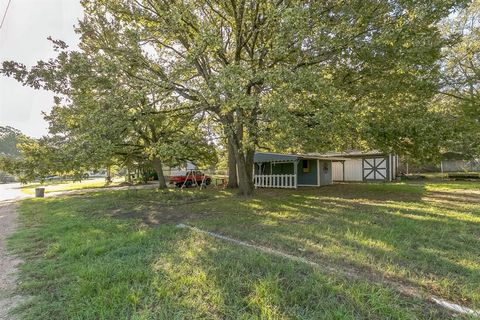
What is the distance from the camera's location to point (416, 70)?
332 inches

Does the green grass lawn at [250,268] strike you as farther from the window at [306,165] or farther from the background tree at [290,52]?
the window at [306,165]

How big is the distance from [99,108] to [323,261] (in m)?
7.33

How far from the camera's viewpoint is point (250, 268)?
3523 millimetres

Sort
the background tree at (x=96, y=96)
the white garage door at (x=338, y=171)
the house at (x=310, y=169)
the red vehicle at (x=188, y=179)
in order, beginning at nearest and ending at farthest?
the background tree at (x=96, y=96) < the house at (x=310, y=169) < the red vehicle at (x=188, y=179) < the white garage door at (x=338, y=171)

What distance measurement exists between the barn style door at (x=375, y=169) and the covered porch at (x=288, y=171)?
476 centimetres

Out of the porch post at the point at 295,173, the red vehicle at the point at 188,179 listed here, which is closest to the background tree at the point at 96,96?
the porch post at the point at 295,173

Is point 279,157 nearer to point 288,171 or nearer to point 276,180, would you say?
point 288,171

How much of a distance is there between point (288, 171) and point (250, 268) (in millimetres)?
15156

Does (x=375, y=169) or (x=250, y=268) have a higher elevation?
(x=375, y=169)

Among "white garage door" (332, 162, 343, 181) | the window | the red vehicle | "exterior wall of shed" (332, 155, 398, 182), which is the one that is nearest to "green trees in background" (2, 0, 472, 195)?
the window

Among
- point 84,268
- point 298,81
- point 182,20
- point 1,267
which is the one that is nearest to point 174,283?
point 84,268

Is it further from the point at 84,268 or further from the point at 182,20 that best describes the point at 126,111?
the point at 84,268

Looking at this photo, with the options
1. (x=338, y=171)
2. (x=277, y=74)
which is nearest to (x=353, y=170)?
(x=338, y=171)

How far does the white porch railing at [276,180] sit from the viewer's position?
1731 cm
